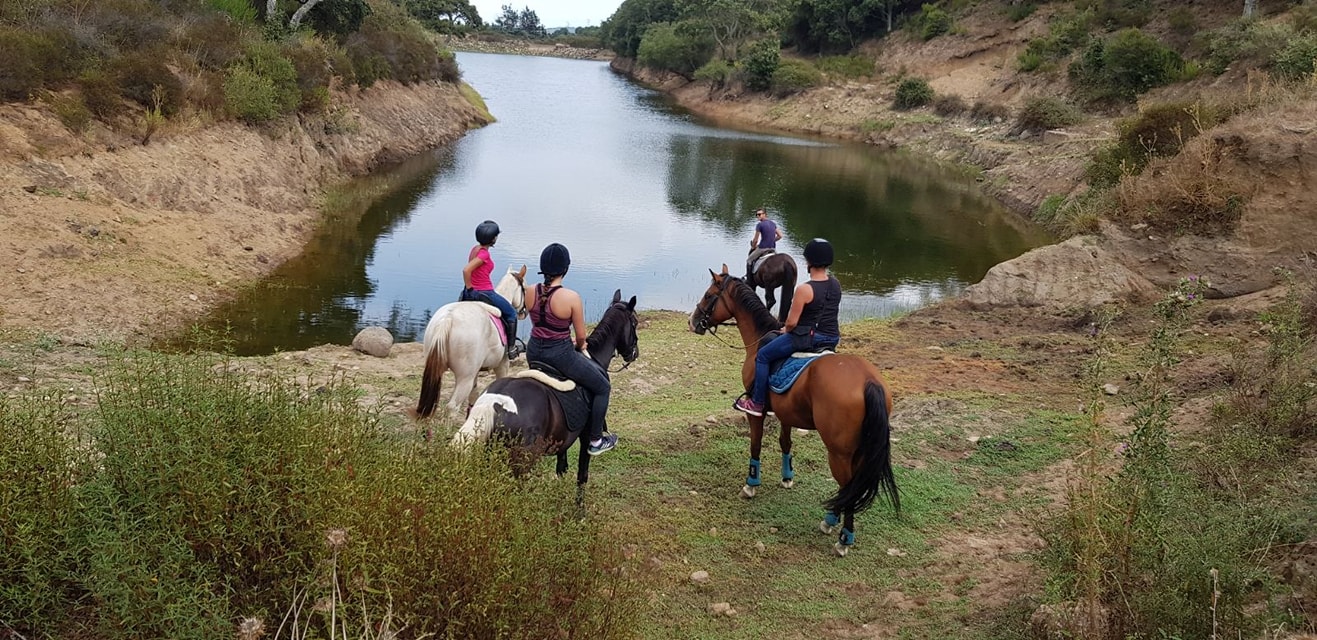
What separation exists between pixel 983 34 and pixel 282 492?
199 ft

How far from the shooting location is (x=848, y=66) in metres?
60.5

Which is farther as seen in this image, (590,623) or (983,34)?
(983,34)

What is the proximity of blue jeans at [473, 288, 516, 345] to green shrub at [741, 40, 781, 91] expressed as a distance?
55053 mm

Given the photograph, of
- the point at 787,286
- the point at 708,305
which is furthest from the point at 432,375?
the point at 787,286

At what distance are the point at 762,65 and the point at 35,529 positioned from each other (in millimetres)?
61310

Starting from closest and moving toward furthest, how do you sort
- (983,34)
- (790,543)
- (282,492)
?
1. (282,492)
2. (790,543)
3. (983,34)

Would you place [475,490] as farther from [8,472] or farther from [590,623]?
[8,472]

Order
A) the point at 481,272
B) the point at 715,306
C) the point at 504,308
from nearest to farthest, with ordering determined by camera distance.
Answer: the point at 715,306 < the point at 481,272 < the point at 504,308

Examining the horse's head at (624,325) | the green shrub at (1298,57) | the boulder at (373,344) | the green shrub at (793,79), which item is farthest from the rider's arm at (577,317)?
the green shrub at (793,79)

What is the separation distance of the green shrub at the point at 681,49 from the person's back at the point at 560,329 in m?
73.2

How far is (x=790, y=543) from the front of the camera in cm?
638

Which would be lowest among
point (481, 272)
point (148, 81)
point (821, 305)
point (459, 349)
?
point (459, 349)

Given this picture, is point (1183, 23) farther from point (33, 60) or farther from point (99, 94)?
point (33, 60)

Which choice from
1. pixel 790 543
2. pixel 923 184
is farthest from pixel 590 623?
pixel 923 184
